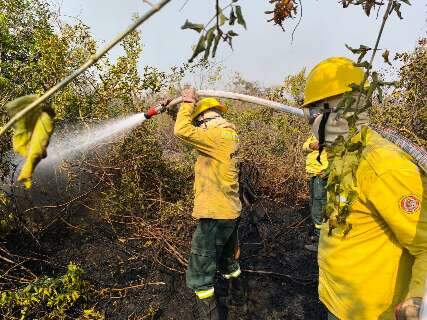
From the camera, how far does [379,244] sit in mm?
1729

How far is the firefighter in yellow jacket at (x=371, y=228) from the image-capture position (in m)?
1.49

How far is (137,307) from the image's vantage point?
4.13 meters

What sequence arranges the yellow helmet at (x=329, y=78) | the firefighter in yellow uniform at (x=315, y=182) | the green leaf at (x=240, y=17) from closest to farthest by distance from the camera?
the green leaf at (x=240, y=17) < the yellow helmet at (x=329, y=78) < the firefighter in yellow uniform at (x=315, y=182)

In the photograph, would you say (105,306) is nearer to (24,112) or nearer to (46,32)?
(46,32)

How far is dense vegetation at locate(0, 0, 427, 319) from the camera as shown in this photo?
13.5 ft


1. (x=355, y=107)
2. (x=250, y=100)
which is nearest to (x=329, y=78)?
(x=355, y=107)

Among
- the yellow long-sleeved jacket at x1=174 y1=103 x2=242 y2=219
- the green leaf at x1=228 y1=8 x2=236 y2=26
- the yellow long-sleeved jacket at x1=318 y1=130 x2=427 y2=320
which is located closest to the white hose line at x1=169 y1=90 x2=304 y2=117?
the yellow long-sleeved jacket at x1=174 y1=103 x2=242 y2=219

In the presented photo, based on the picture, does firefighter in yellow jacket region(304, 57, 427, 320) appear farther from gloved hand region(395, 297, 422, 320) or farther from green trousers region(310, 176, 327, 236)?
green trousers region(310, 176, 327, 236)

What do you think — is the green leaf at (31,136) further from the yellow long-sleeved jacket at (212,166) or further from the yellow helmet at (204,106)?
the yellow helmet at (204,106)

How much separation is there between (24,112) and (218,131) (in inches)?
127

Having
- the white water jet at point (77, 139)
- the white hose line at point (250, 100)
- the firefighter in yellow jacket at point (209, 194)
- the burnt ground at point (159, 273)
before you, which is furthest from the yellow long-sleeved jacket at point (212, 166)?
the white water jet at point (77, 139)

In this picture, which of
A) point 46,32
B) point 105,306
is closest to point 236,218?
A: point 105,306

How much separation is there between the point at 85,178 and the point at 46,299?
73.6 inches

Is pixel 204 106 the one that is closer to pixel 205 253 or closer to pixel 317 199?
pixel 205 253
